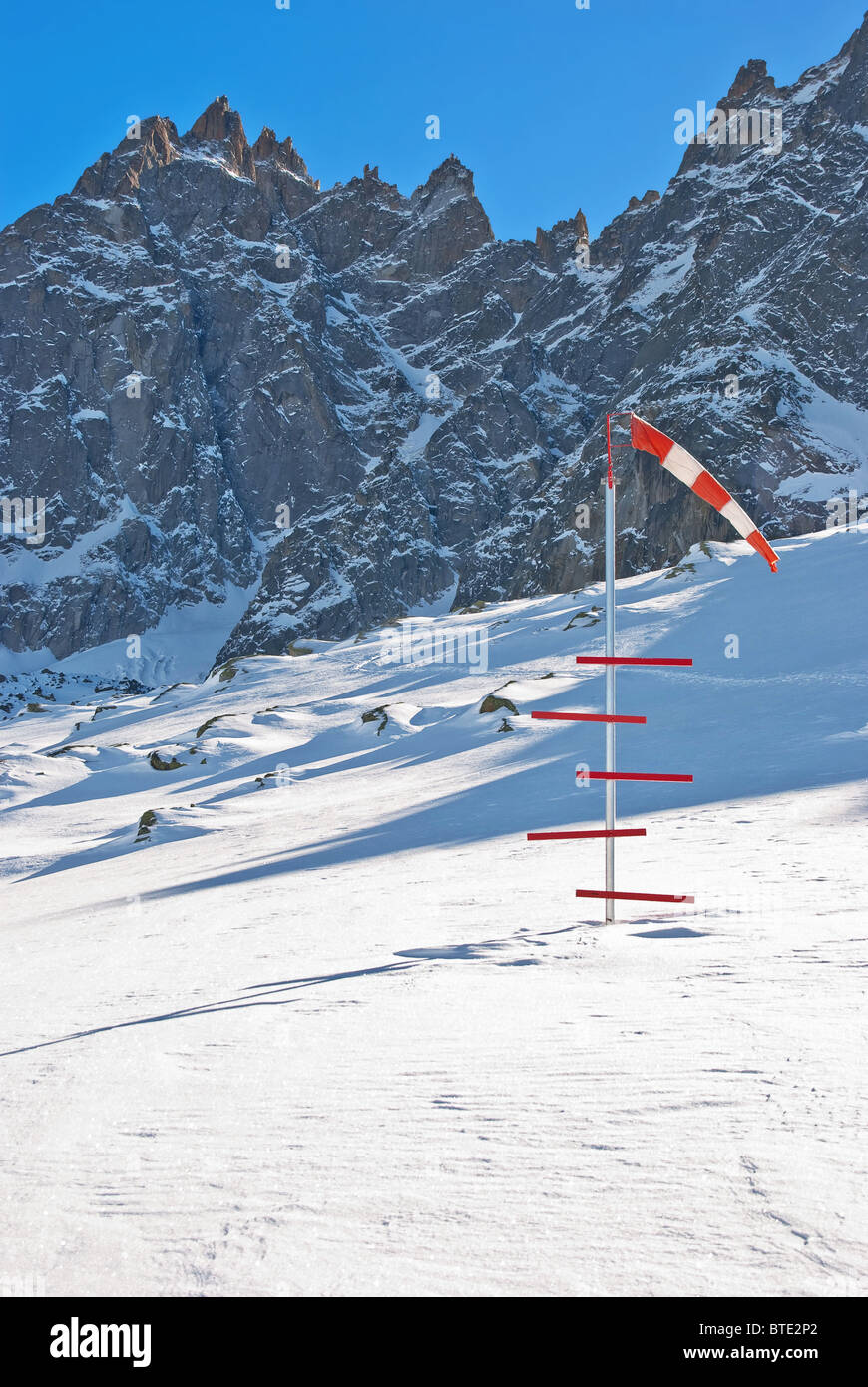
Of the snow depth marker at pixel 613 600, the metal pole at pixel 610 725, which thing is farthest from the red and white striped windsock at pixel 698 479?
the metal pole at pixel 610 725

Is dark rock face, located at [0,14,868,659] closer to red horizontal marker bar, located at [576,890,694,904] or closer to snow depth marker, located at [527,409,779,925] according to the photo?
snow depth marker, located at [527,409,779,925]

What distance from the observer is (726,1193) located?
2.66m

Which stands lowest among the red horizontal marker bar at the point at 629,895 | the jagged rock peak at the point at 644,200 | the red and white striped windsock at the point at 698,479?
the red horizontal marker bar at the point at 629,895

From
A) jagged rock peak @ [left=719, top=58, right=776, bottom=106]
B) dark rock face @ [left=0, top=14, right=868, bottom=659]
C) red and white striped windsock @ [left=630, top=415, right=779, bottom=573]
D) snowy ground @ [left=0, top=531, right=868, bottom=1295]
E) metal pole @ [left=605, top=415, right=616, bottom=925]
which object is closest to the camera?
snowy ground @ [left=0, top=531, right=868, bottom=1295]

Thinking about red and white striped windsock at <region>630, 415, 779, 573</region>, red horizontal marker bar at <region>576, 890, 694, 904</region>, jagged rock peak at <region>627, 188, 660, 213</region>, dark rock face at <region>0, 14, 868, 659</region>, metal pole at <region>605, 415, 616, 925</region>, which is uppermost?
jagged rock peak at <region>627, 188, 660, 213</region>

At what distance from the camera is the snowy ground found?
250cm

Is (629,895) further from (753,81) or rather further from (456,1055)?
(753,81)

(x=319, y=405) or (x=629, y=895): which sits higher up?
(x=319, y=405)

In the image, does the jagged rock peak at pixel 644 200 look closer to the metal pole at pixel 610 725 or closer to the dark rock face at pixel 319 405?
the dark rock face at pixel 319 405

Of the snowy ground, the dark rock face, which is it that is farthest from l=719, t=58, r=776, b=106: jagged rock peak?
the snowy ground

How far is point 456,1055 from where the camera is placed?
153 inches

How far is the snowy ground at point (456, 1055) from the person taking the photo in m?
2.50

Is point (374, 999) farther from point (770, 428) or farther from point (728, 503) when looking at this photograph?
point (770, 428)

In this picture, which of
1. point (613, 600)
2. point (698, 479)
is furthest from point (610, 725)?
point (698, 479)
